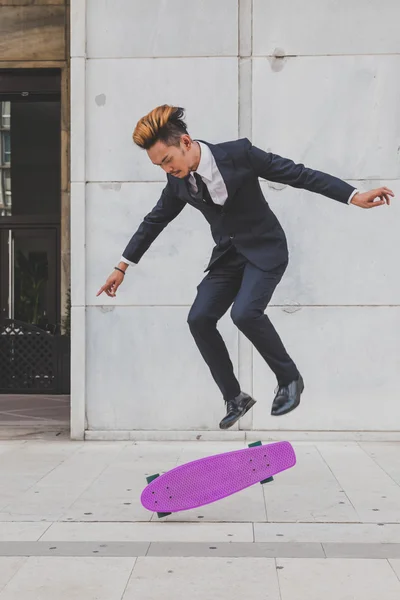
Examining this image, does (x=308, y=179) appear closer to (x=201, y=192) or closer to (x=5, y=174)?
(x=201, y=192)

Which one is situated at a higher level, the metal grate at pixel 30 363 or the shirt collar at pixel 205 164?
the shirt collar at pixel 205 164

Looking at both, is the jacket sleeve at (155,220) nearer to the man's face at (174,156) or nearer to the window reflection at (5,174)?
the man's face at (174,156)

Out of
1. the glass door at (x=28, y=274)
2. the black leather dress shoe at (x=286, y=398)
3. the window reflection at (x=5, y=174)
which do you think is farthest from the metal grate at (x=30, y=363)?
the black leather dress shoe at (x=286, y=398)

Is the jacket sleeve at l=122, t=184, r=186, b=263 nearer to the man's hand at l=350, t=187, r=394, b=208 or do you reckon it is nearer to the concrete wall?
the man's hand at l=350, t=187, r=394, b=208

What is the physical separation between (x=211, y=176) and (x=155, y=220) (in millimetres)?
783

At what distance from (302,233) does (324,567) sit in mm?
5651

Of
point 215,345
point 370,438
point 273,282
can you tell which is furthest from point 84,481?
point 370,438

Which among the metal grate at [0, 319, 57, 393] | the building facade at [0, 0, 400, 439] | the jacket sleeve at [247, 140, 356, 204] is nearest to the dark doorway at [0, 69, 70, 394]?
the metal grate at [0, 319, 57, 393]

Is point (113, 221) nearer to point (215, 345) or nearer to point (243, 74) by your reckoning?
point (243, 74)

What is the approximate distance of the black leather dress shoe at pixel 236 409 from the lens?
5.90 meters

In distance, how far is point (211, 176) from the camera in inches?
210

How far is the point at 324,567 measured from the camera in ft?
16.4

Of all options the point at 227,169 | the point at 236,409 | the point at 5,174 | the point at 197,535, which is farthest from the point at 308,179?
the point at 5,174

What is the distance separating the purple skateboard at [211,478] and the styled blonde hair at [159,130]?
2.32 m
